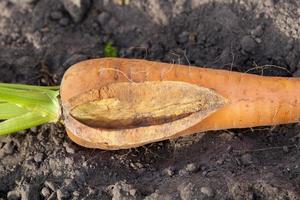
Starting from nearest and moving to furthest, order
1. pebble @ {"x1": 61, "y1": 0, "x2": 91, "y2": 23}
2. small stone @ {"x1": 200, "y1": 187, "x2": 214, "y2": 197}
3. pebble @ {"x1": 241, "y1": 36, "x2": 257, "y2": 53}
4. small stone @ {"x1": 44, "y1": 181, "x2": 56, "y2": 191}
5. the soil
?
small stone @ {"x1": 200, "y1": 187, "x2": 214, "y2": 197}
the soil
small stone @ {"x1": 44, "y1": 181, "x2": 56, "y2": 191}
pebble @ {"x1": 241, "y1": 36, "x2": 257, "y2": 53}
pebble @ {"x1": 61, "y1": 0, "x2": 91, "y2": 23}

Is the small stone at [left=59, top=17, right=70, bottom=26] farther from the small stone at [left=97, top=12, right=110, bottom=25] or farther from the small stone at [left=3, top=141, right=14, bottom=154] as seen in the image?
the small stone at [left=3, top=141, right=14, bottom=154]

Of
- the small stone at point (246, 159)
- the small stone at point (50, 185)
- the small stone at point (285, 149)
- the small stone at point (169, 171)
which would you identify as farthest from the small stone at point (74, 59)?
the small stone at point (285, 149)

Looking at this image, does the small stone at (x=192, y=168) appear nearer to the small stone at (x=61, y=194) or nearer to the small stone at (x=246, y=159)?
the small stone at (x=246, y=159)

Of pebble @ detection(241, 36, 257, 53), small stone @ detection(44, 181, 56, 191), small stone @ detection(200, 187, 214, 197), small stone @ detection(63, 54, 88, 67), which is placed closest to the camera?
small stone @ detection(200, 187, 214, 197)

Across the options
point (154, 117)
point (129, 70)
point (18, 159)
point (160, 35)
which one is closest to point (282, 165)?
point (154, 117)

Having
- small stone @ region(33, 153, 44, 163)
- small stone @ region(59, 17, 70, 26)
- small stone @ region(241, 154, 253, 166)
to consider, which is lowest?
small stone @ region(33, 153, 44, 163)

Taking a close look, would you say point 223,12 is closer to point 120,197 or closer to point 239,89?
point 239,89

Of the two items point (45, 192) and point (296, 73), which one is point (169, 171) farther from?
point (296, 73)

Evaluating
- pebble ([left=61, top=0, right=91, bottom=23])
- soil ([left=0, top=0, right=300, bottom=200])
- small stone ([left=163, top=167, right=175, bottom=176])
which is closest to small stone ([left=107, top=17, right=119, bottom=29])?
soil ([left=0, top=0, right=300, bottom=200])
